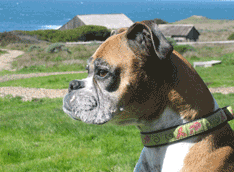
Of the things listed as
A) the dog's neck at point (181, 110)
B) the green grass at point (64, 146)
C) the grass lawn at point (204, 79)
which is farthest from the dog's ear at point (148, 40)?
the grass lawn at point (204, 79)

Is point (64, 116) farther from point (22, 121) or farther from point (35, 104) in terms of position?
point (35, 104)

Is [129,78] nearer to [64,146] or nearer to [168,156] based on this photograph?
[168,156]

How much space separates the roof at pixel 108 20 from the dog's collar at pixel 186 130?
131 feet

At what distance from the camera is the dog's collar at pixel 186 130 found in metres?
1.72

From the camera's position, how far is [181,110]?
1788 mm

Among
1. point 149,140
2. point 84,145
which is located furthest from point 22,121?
point 149,140

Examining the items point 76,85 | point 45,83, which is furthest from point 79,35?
point 76,85

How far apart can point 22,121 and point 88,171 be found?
3.02 m

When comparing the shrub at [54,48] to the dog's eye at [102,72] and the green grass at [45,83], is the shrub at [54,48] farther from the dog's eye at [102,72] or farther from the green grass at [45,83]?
the dog's eye at [102,72]

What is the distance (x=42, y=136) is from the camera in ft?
17.5

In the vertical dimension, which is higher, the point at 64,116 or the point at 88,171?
the point at 88,171

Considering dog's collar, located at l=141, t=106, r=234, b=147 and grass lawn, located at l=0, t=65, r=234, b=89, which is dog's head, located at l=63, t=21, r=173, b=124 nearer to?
dog's collar, located at l=141, t=106, r=234, b=147

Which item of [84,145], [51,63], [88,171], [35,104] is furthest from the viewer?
[51,63]

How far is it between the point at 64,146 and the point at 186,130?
3548mm
